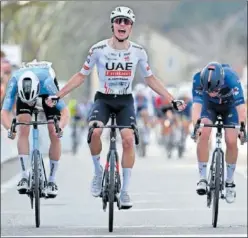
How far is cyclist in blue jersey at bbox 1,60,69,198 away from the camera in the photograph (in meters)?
17.2

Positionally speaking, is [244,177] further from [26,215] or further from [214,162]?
[214,162]

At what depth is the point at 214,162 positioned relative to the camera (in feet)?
66.7

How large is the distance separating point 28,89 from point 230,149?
3.11 metres

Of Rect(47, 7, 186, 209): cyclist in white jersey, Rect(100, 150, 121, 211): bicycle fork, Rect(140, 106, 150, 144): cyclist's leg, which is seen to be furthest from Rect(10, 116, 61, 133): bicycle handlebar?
Rect(140, 106, 150, 144): cyclist's leg

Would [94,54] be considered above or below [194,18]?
below

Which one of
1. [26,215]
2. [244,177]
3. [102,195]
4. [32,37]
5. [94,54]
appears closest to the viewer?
[94,54]

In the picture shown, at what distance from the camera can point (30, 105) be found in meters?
17.9

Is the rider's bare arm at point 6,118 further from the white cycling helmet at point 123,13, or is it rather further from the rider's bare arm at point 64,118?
the white cycling helmet at point 123,13

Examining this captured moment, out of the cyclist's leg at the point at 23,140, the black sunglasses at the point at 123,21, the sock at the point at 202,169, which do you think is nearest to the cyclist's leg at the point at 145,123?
the sock at the point at 202,169

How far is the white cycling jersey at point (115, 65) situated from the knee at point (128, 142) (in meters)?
0.75

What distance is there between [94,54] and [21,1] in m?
2.62

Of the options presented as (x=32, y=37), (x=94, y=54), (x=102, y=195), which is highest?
(x=32, y=37)

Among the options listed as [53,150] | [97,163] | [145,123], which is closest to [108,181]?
[97,163]

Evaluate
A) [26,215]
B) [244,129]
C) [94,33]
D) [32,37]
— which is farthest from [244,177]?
[244,129]
